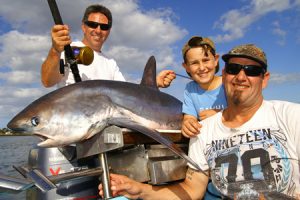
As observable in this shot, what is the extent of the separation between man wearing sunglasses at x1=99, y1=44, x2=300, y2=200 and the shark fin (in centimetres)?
110

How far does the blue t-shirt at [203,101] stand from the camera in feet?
12.1

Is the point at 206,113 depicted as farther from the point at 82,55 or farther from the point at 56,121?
the point at 56,121

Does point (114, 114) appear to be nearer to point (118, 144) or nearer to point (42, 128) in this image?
point (118, 144)

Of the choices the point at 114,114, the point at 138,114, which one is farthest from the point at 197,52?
the point at 114,114

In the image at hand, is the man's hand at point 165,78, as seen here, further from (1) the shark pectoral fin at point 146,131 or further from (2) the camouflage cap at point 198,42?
(1) the shark pectoral fin at point 146,131

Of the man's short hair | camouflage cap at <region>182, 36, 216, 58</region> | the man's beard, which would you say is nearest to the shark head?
the man's beard

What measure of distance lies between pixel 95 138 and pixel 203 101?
5.08 ft

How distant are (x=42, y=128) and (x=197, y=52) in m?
2.03

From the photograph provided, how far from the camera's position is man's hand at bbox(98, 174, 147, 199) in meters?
2.56

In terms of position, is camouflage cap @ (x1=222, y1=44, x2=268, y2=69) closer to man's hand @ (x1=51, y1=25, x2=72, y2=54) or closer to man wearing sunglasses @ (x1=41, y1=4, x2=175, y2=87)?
man's hand @ (x1=51, y1=25, x2=72, y2=54)

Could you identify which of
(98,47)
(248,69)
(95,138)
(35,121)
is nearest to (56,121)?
(35,121)

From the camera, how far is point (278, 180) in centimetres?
239

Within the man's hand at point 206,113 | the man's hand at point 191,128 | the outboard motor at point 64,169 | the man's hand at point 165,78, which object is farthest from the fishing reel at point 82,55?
the man's hand at point 165,78

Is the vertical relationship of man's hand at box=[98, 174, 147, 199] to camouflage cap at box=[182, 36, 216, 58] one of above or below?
below
